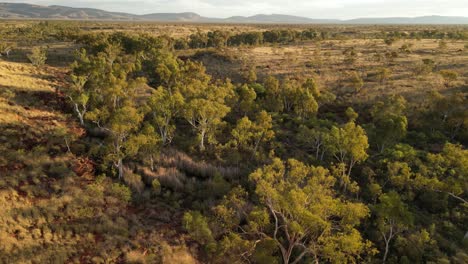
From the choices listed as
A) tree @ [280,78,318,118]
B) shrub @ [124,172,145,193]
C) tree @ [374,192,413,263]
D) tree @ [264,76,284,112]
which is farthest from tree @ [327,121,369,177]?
shrub @ [124,172,145,193]

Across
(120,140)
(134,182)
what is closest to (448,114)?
(134,182)

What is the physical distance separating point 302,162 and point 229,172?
11206 mm

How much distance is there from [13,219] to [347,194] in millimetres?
32568

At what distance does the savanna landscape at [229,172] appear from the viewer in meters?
24.7

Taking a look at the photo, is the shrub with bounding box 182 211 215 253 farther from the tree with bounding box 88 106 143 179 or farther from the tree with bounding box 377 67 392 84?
the tree with bounding box 377 67 392 84

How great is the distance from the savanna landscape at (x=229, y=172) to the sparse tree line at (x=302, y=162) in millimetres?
183

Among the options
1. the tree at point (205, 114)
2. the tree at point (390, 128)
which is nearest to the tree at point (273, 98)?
the tree at point (205, 114)

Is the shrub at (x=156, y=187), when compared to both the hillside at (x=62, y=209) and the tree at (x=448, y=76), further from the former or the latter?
the tree at (x=448, y=76)

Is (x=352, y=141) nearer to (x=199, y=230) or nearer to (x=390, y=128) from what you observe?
(x=390, y=128)

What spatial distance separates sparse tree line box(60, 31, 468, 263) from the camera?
2359 centimetres

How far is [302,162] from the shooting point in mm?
30391

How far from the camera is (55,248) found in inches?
978

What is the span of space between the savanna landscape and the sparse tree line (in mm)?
183

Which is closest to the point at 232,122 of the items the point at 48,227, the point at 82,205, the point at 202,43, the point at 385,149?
the point at 385,149
